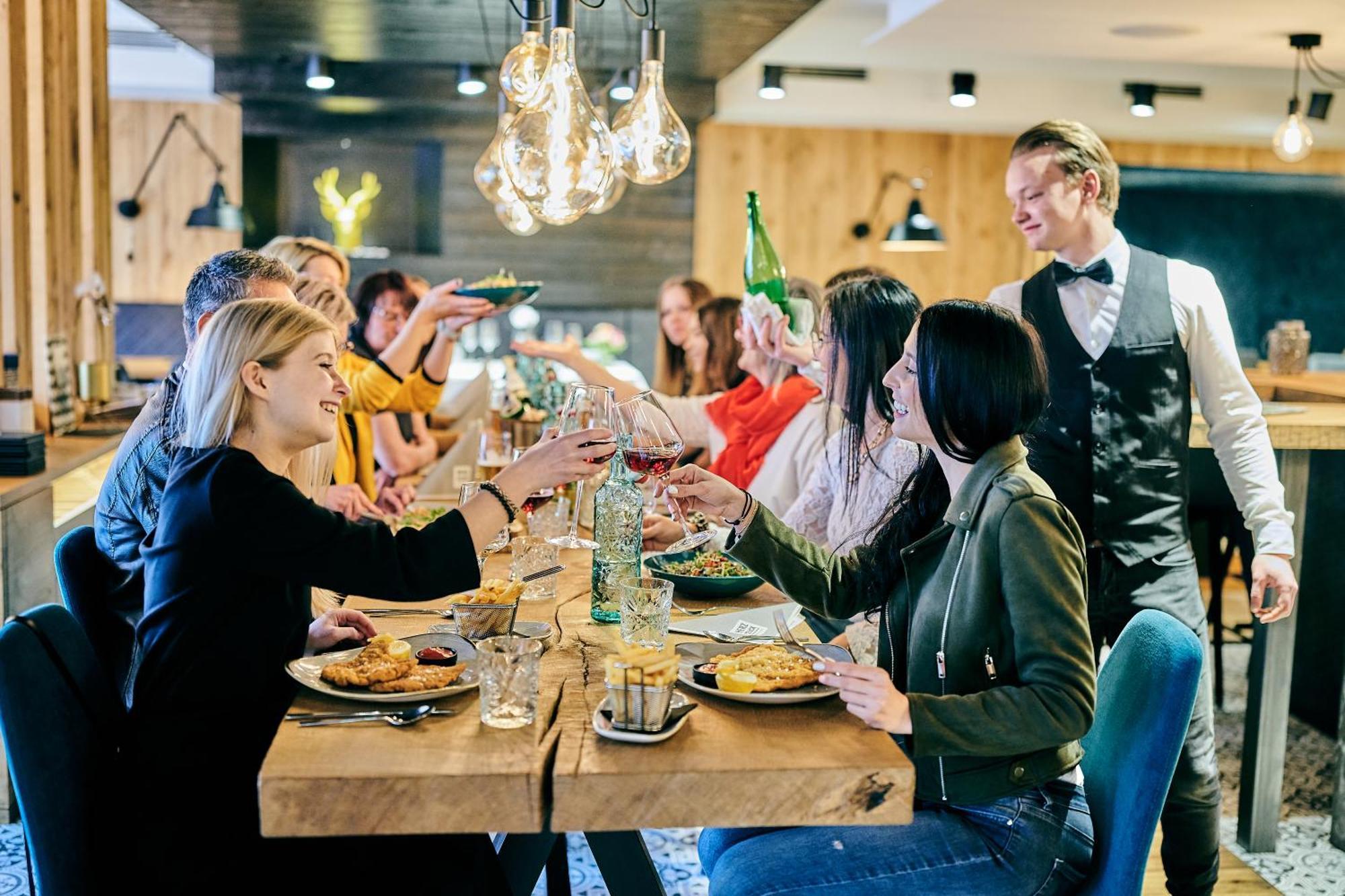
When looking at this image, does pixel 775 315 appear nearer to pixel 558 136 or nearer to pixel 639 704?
pixel 558 136

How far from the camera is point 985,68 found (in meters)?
7.97

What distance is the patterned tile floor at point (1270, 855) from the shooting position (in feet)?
9.40

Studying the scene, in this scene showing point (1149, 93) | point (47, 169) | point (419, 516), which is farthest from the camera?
point (1149, 93)

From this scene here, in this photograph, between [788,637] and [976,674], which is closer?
[976,674]

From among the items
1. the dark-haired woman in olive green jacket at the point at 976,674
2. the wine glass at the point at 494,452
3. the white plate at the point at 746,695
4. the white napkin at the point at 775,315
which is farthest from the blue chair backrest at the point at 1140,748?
the white napkin at the point at 775,315

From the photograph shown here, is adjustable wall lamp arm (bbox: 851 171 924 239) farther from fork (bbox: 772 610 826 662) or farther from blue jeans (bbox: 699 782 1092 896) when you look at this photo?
blue jeans (bbox: 699 782 1092 896)

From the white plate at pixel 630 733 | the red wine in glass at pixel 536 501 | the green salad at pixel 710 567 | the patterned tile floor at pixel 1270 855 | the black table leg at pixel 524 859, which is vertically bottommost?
the patterned tile floor at pixel 1270 855

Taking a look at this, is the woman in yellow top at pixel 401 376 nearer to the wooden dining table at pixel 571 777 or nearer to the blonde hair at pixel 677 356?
the blonde hair at pixel 677 356

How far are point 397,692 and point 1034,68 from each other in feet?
24.1

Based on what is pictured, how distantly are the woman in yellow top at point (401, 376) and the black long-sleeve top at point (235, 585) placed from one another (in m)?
1.32

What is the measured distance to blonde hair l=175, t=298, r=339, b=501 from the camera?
71.8 inches

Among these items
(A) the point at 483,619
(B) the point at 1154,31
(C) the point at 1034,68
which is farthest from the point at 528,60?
(C) the point at 1034,68

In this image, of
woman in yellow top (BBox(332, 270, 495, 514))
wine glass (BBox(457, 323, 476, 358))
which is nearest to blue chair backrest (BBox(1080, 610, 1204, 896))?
woman in yellow top (BBox(332, 270, 495, 514))

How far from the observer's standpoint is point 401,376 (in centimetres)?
362
